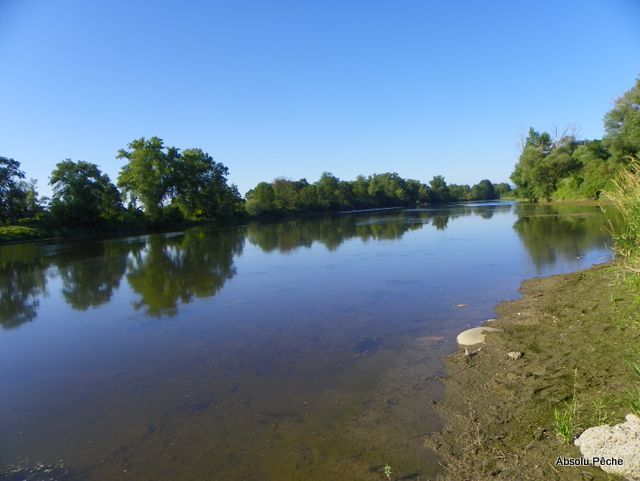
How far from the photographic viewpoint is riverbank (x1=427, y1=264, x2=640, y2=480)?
4.31 metres

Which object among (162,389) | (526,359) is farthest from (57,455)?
(526,359)

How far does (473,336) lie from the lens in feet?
26.5

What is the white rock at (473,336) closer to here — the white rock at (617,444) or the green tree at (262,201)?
the white rock at (617,444)

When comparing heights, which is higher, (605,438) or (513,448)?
(605,438)

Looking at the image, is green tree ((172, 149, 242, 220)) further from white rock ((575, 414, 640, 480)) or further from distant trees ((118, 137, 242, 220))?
white rock ((575, 414, 640, 480))

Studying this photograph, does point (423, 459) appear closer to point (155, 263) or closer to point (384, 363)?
point (384, 363)

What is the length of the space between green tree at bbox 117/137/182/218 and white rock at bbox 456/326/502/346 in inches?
2492

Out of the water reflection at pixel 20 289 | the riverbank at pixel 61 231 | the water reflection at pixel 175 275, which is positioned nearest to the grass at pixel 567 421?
the water reflection at pixel 175 275

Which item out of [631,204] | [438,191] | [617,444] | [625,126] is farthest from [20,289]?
[438,191]

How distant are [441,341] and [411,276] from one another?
24.0ft

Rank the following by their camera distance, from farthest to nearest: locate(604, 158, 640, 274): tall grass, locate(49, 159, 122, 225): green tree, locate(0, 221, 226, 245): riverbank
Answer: locate(49, 159, 122, 225): green tree, locate(0, 221, 226, 245): riverbank, locate(604, 158, 640, 274): tall grass

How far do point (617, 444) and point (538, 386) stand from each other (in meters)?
2.00

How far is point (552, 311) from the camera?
29.5ft

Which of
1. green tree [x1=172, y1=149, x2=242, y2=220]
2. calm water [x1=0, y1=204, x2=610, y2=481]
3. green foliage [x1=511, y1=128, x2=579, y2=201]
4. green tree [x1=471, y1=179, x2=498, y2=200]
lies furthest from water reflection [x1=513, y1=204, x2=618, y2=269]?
green tree [x1=471, y1=179, x2=498, y2=200]
